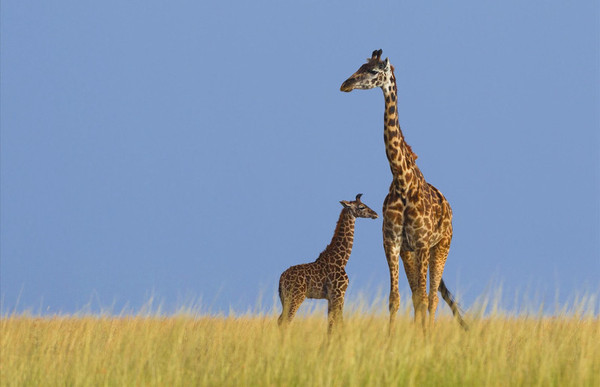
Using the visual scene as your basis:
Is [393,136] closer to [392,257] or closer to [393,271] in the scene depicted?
[392,257]

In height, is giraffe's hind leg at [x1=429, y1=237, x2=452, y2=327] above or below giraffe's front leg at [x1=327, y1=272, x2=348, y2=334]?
→ above

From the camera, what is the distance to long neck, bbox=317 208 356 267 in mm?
11258

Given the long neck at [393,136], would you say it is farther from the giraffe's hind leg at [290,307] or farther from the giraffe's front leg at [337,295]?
the giraffe's hind leg at [290,307]

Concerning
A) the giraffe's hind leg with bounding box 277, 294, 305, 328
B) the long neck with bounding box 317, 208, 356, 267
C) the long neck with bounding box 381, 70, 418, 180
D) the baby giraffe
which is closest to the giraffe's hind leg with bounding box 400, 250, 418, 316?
the long neck with bounding box 381, 70, 418, 180

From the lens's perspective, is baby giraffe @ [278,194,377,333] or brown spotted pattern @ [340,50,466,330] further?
baby giraffe @ [278,194,377,333]

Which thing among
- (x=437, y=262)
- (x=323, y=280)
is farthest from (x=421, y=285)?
(x=323, y=280)

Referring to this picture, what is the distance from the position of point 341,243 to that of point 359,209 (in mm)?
573

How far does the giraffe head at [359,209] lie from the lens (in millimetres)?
11438

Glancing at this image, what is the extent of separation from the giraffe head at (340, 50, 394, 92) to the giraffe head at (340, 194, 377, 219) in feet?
8.10

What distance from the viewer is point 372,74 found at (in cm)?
934

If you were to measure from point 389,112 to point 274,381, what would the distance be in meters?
4.25

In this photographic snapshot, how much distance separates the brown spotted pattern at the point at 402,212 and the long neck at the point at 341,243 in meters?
1.48

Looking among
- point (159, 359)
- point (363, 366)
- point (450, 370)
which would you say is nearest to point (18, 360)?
point (159, 359)

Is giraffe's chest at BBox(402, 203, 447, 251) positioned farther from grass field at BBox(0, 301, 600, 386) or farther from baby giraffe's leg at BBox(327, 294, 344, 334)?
baby giraffe's leg at BBox(327, 294, 344, 334)
